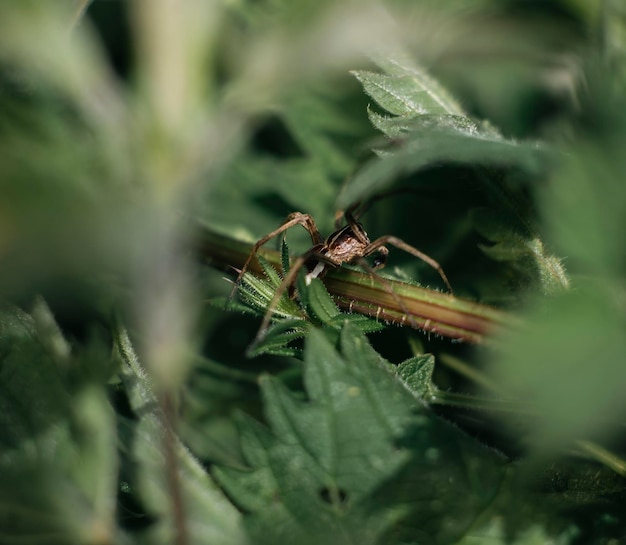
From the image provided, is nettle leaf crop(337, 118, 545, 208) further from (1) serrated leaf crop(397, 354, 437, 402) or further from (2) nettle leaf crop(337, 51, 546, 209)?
(1) serrated leaf crop(397, 354, 437, 402)

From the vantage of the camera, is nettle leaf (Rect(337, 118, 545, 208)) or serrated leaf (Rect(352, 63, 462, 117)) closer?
nettle leaf (Rect(337, 118, 545, 208))

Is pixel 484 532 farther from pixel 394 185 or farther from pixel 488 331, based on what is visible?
pixel 394 185

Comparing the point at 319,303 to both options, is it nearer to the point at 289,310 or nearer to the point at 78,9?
A: the point at 289,310

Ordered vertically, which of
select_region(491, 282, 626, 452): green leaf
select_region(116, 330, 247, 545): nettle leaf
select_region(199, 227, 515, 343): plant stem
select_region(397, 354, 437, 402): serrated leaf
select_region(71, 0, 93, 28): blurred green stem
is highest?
select_region(71, 0, 93, 28): blurred green stem

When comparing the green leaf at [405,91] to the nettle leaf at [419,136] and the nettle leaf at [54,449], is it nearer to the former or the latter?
the nettle leaf at [419,136]

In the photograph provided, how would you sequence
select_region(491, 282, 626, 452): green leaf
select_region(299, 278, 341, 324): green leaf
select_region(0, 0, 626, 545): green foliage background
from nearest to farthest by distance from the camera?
select_region(491, 282, 626, 452): green leaf → select_region(0, 0, 626, 545): green foliage background → select_region(299, 278, 341, 324): green leaf

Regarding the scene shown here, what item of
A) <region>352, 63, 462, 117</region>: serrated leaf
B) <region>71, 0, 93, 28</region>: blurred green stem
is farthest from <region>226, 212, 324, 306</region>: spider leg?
<region>71, 0, 93, 28</region>: blurred green stem

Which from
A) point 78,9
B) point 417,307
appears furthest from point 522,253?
point 78,9
